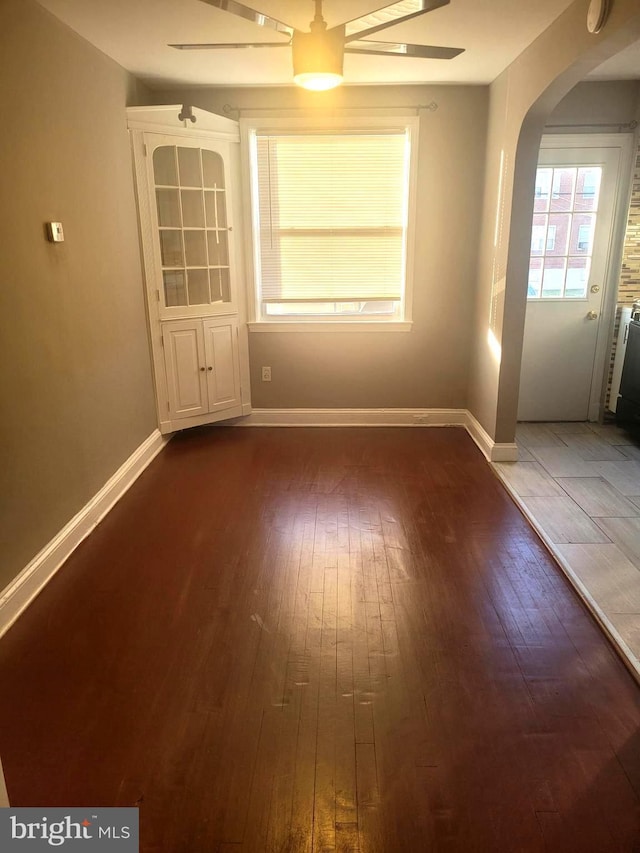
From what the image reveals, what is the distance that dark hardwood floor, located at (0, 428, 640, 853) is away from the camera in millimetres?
1675

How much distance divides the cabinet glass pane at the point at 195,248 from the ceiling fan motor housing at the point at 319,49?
2195mm

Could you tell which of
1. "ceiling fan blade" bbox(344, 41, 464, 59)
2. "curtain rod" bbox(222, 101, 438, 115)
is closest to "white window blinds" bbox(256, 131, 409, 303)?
"curtain rod" bbox(222, 101, 438, 115)

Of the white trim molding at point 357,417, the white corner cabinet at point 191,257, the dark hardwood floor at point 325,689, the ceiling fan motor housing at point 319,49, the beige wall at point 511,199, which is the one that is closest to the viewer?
the dark hardwood floor at point 325,689

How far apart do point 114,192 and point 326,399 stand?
223 cm

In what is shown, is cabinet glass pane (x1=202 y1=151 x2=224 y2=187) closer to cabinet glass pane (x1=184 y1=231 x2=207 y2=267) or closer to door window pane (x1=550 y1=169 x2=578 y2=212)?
cabinet glass pane (x1=184 y1=231 x2=207 y2=267)

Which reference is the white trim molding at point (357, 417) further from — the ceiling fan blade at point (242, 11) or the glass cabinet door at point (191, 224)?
the ceiling fan blade at point (242, 11)

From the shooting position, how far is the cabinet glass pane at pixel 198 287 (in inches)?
175

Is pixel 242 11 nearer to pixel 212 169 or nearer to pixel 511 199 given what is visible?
pixel 511 199

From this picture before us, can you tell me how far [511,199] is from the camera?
3.79 m

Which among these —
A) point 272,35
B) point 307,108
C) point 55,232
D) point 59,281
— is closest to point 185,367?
point 59,281

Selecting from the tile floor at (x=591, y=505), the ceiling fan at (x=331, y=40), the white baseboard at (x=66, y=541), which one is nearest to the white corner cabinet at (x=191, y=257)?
the white baseboard at (x=66, y=541)

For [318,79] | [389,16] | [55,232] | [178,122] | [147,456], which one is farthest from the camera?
[147,456]
